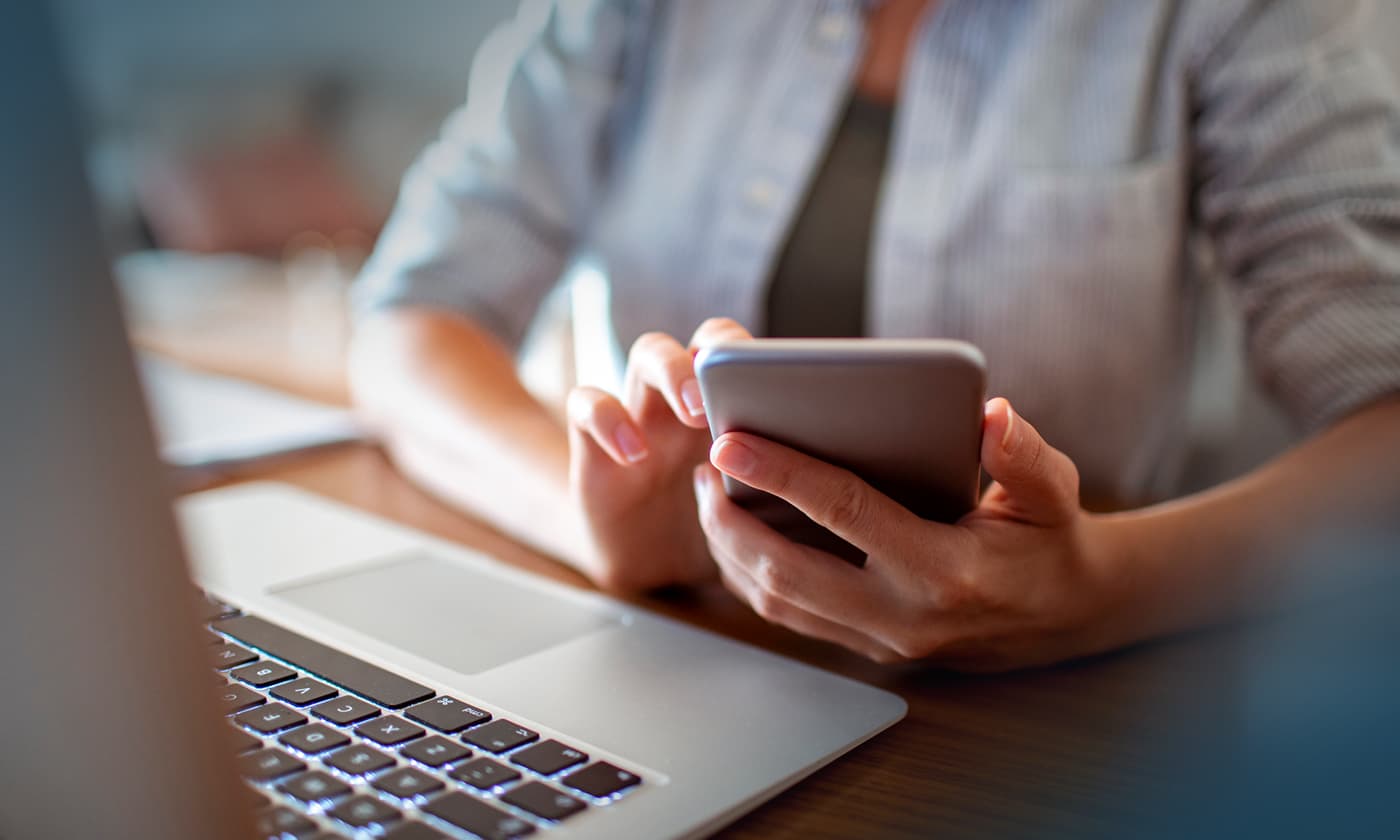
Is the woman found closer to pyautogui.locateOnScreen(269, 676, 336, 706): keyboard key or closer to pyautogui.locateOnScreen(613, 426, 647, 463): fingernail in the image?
pyautogui.locateOnScreen(613, 426, 647, 463): fingernail

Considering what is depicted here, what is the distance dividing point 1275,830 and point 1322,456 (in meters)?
0.24

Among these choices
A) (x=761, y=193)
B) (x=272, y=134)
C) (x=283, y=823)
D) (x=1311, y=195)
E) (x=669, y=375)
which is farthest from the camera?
(x=272, y=134)

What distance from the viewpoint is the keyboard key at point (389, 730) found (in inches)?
9.7

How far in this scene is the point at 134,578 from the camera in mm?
164

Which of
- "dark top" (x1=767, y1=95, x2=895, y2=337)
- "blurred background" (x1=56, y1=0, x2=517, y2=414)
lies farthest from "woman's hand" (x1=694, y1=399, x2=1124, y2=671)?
"blurred background" (x1=56, y1=0, x2=517, y2=414)

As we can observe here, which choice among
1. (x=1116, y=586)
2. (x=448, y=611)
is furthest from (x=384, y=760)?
(x=1116, y=586)

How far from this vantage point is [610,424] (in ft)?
1.11

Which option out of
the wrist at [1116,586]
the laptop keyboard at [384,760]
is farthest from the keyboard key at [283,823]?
the wrist at [1116,586]

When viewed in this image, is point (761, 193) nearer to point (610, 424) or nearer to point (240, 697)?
point (610, 424)

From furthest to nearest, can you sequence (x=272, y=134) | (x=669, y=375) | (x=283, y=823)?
(x=272, y=134) < (x=669, y=375) < (x=283, y=823)

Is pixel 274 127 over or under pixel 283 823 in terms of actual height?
over

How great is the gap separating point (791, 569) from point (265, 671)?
15 centimetres

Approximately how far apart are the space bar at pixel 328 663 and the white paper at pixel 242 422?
0.78 feet

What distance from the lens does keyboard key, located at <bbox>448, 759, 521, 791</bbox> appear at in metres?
0.23
